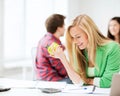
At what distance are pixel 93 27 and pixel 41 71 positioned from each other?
93 cm

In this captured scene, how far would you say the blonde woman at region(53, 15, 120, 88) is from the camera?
2225mm

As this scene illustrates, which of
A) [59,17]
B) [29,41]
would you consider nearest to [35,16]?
[29,41]

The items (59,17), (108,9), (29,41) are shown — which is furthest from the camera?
(108,9)

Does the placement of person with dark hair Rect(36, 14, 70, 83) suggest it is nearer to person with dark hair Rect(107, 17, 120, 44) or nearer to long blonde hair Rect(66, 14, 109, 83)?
long blonde hair Rect(66, 14, 109, 83)

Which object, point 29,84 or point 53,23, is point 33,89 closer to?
point 29,84

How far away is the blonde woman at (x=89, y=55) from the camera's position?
222cm

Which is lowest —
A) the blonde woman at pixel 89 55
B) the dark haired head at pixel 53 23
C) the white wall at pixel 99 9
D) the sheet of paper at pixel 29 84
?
the sheet of paper at pixel 29 84

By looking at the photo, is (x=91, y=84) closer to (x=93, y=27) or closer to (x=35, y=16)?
(x=93, y=27)

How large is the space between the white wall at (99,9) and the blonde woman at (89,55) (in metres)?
2.37

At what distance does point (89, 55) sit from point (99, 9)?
2.52 metres

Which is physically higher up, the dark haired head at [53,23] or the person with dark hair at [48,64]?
the dark haired head at [53,23]

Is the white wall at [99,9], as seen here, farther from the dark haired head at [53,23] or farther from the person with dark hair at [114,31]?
the dark haired head at [53,23]

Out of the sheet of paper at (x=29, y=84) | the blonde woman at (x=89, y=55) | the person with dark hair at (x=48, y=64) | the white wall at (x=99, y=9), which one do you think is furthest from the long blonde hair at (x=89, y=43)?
the white wall at (x=99, y=9)

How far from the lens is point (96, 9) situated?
4738 mm
